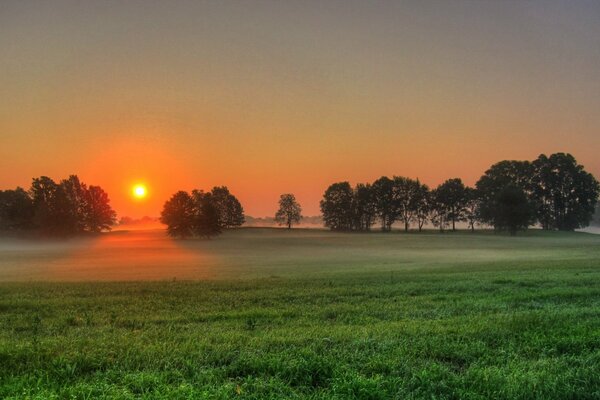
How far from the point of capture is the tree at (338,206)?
136 meters

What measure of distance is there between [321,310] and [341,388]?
15.9ft

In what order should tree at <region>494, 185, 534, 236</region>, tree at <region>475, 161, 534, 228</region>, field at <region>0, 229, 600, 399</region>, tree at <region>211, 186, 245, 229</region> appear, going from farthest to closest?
tree at <region>211, 186, 245, 229</region>
tree at <region>475, 161, 534, 228</region>
tree at <region>494, 185, 534, 236</region>
field at <region>0, 229, 600, 399</region>

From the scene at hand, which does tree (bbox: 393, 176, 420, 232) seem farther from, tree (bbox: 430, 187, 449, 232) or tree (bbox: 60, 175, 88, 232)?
tree (bbox: 60, 175, 88, 232)

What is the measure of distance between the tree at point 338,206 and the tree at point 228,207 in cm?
2605

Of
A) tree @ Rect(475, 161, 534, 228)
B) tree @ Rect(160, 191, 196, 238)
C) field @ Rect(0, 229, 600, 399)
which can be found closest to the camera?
field @ Rect(0, 229, 600, 399)

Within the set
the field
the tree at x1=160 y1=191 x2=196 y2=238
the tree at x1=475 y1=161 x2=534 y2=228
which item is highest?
the tree at x1=475 y1=161 x2=534 y2=228

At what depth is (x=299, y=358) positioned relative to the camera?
5887mm

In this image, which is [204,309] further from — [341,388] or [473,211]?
[473,211]

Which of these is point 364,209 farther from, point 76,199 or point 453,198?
point 76,199

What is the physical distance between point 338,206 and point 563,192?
5928cm

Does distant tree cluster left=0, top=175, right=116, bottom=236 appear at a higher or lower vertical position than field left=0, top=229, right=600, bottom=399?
higher

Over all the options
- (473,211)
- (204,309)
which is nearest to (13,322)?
(204,309)

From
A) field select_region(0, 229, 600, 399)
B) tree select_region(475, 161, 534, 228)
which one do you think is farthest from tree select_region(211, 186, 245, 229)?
field select_region(0, 229, 600, 399)

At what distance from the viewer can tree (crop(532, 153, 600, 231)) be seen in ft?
382
